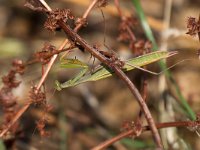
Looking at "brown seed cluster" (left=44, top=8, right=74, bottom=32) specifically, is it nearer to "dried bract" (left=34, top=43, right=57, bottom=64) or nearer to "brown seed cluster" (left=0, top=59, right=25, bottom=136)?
"dried bract" (left=34, top=43, right=57, bottom=64)

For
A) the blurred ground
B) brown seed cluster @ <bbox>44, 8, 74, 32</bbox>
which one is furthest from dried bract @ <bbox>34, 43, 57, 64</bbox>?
the blurred ground

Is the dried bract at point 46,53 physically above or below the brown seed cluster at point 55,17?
below

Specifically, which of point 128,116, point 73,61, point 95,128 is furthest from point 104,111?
point 73,61

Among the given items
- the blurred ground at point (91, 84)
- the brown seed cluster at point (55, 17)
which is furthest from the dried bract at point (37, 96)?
A: the blurred ground at point (91, 84)

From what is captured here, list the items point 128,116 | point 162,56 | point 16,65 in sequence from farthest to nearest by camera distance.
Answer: point 128,116 < point 16,65 < point 162,56

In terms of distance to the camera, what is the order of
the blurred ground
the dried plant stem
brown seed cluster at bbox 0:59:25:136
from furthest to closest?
the blurred ground < brown seed cluster at bbox 0:59:25:136 < the dried plant stem

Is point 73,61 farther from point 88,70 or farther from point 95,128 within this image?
point 95,128

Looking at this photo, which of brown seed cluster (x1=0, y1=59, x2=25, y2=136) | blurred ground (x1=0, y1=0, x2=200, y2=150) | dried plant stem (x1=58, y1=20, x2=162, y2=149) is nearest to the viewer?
dried plant stem (x1=58, y1=20, x2=162, y2=149)

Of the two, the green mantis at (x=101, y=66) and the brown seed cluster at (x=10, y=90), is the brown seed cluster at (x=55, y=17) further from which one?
the brown seed cluster at (x=10, y=90)
